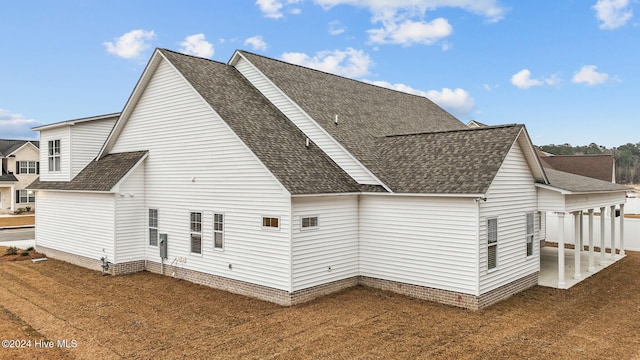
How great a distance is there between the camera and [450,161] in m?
12.0

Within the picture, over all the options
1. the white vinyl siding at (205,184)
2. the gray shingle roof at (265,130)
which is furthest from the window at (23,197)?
the gray shingle roof at (265,130)

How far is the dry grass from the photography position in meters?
31.9

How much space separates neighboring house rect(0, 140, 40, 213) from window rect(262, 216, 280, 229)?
3869 cm

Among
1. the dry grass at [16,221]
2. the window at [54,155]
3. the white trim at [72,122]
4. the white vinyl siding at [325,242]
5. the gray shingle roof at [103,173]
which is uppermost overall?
the white trim at [72,122]

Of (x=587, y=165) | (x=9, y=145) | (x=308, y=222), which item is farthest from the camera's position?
(x=9, y=145)

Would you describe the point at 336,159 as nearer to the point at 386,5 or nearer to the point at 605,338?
the point at 605,338

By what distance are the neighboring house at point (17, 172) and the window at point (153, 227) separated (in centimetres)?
3280

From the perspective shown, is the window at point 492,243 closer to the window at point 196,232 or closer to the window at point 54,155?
the window at point 196,232

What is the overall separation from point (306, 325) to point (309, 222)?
2.91m

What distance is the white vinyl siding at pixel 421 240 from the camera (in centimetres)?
1084

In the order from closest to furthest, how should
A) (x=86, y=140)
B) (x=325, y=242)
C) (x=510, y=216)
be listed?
(x=325, y=242) → (x=510, y=216) → (x=86, y=140)

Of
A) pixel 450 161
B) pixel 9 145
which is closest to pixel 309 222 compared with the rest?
pixel 450 161

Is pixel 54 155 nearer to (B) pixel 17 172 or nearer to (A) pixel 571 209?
(A) pixel 571 209

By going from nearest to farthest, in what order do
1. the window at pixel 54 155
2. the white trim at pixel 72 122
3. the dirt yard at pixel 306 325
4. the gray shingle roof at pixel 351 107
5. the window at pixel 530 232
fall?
1. the dirt yard at pixel 306 325
2. the window at pixel 530 232
3. the gray shingle roof at pixel 351 107
4. the white trim at pixel 72 122
5. the window at pixel 54 155
